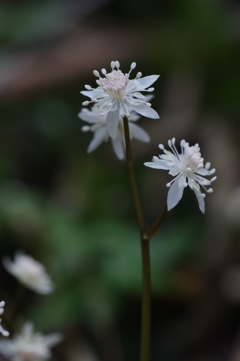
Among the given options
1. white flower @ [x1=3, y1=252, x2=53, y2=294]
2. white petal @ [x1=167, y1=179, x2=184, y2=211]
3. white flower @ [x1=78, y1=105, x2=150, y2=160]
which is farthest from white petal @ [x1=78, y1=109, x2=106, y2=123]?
white flower @ [x1=3, y1=252, x2=53, y2=294]

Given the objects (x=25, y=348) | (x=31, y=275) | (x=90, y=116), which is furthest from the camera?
(x=31, y=275)

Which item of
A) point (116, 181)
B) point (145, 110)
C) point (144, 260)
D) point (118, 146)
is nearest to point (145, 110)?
point (145, 110)

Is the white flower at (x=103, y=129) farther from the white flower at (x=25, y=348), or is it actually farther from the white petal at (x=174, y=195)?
the white flower at (x=25, y=348)

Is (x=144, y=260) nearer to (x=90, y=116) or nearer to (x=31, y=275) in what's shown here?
(x=90, y=116)

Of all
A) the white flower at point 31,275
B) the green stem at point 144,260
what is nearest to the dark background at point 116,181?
the white flower at point 31,275

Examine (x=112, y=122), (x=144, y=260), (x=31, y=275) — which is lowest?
(x=144, y=260)

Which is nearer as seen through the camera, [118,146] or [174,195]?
[174,195]
